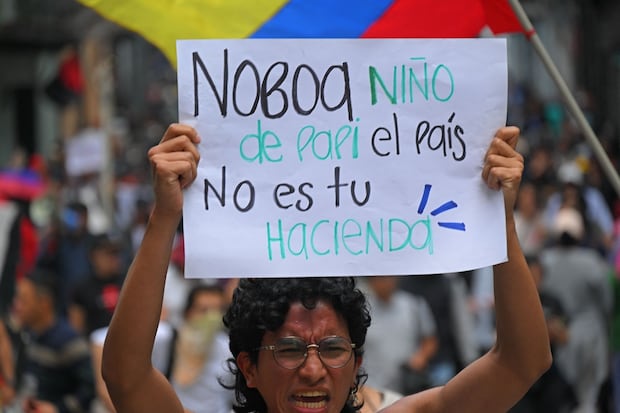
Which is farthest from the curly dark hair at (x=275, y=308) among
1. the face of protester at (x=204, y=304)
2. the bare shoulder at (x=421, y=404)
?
the face of protester at (x=204, y=304)

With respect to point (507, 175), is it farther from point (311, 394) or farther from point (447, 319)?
point (447, 319)

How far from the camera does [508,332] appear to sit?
3604 millimetres

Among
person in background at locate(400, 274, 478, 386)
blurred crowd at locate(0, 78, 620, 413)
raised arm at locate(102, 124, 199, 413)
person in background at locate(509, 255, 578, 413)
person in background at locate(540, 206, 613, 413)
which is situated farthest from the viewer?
person in background at locate(540, 206, 613, 413)

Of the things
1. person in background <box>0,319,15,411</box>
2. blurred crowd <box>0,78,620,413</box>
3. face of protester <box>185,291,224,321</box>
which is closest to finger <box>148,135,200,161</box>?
→ blurred crowd <box>0,78,620,413</box>

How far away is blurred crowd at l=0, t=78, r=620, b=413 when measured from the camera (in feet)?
24.1

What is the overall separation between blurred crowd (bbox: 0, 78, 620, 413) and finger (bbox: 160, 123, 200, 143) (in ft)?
7.85

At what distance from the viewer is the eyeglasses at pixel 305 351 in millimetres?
3557

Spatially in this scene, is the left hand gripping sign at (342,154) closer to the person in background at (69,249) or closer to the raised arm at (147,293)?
the raised arm at (147,293)

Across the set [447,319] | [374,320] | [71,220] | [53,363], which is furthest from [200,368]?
[71,220]

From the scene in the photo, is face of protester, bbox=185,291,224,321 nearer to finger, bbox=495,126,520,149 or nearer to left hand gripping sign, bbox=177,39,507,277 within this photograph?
left hand gripping sign, bbox=177,39,507,277

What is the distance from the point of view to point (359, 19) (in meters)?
4.16

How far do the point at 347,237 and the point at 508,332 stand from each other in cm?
45

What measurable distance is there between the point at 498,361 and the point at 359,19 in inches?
42.6

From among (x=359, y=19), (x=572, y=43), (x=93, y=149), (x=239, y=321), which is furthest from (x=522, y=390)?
(x=572, y=43)
